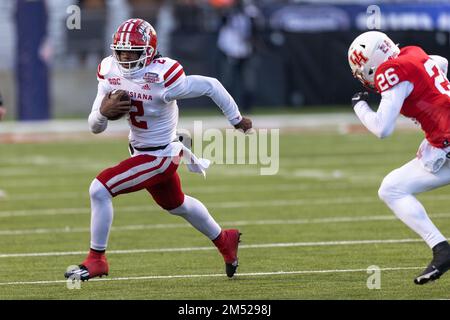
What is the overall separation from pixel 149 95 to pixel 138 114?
0.16 metres

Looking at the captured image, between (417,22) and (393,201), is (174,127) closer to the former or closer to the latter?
(393,201)

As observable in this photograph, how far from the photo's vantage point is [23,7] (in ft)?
72.3

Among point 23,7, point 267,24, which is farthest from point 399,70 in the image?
point 267,24

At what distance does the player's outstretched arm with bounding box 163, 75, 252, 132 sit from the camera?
25.2 ft

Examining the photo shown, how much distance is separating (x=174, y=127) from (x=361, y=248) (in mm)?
2001

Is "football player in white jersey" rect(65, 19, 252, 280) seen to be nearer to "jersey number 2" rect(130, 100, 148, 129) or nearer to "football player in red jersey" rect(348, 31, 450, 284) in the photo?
"jersey number 2" rect(130, 100, 148, 129)

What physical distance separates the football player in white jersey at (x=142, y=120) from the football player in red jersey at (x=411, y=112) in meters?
1.00

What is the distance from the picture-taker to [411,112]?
740 cm

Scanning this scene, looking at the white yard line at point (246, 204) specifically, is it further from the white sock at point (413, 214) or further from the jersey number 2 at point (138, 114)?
the white sock at point (413, 214)

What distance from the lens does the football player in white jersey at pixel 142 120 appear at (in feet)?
24.8

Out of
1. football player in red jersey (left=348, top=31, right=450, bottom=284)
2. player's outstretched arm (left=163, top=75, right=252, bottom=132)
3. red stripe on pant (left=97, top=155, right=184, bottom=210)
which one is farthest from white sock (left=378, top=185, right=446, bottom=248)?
red stripe on pant (left=97, top=155, right=184, bottom=210)

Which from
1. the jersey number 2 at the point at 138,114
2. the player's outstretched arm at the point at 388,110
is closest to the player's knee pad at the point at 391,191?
the player's outstretched arm at the point at 388,110

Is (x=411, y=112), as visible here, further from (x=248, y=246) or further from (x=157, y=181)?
(x=248, y=246)

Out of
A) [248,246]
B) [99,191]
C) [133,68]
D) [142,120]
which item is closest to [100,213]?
[99,191]
